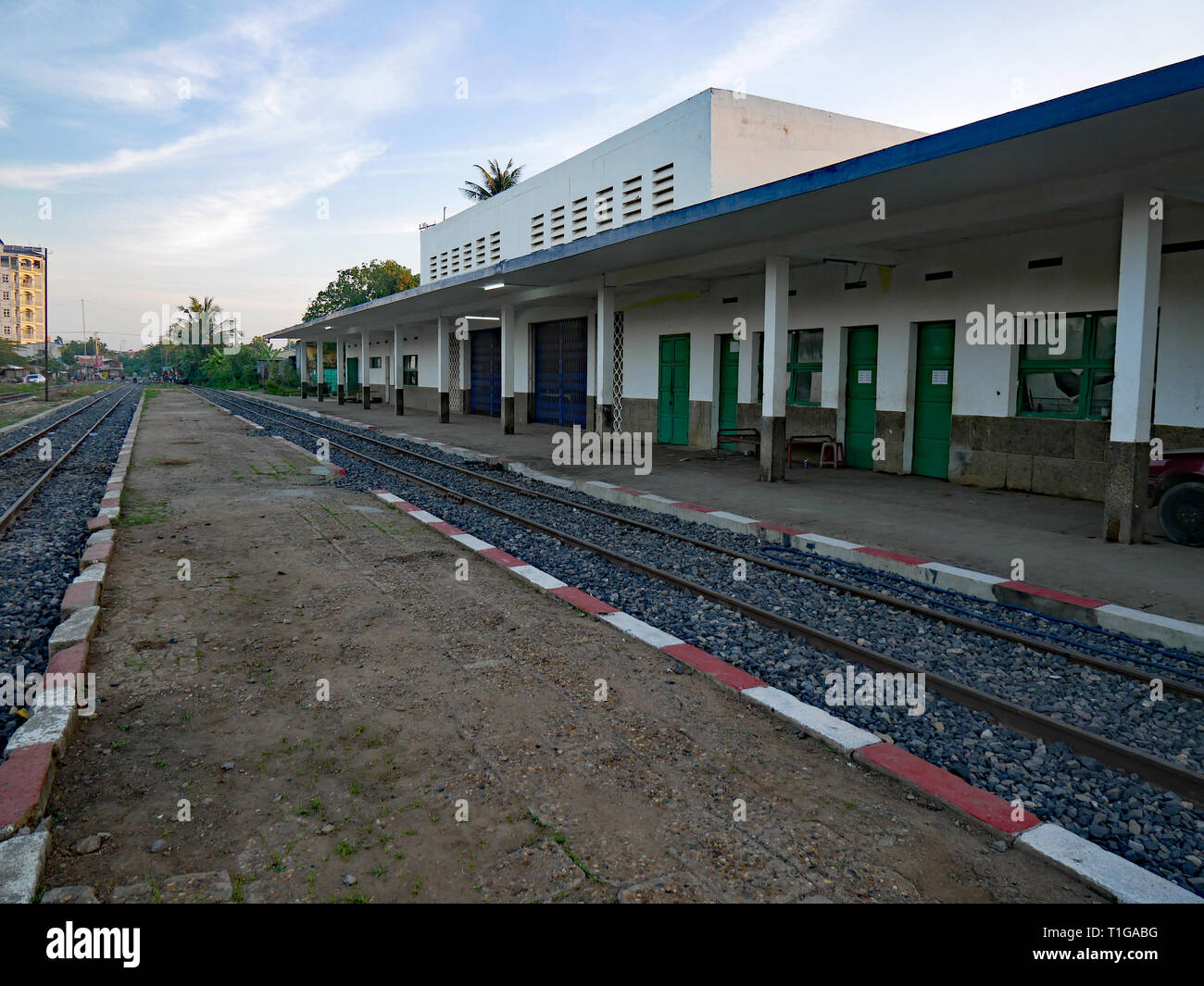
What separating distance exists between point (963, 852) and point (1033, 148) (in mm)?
6828

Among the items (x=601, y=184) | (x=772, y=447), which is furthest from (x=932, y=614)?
(x=601, y=184)

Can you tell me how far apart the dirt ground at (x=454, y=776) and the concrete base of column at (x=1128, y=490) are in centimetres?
585

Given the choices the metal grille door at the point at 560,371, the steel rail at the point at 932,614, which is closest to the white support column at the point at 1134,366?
the steel rail at the point at 932,614

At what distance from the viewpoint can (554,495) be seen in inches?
477

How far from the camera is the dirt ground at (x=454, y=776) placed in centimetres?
283

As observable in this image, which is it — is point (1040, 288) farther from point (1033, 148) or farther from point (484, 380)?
point (484, 380)

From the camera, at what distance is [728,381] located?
17375 mm

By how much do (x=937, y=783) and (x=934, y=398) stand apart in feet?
34.7

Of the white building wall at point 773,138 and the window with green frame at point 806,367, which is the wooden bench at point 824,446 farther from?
the white building wall at point 773,138

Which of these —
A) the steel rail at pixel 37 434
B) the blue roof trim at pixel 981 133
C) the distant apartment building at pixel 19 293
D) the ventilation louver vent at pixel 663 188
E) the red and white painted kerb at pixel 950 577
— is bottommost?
the red and white painted kerb at pixel 950 577

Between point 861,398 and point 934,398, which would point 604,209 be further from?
point 934,398

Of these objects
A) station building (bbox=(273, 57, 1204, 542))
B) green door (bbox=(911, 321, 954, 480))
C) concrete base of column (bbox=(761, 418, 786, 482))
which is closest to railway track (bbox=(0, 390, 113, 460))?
station building (bbox=(273, 57, 1204, 542))
